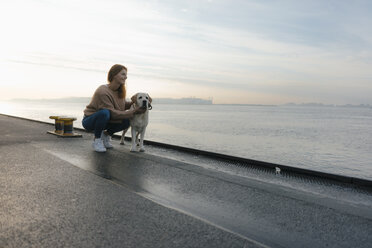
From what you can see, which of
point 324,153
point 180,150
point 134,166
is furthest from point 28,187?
point 324,153

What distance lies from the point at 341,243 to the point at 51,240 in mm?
2316

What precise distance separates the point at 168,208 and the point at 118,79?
4.03m

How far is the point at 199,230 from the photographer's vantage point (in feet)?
8.93

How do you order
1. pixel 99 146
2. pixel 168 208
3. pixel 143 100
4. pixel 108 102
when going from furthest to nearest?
pixel 99 146 < pixel 108 102 < pixel 143 100 < pixel 168 208

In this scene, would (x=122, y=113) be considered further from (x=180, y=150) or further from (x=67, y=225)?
(x=67, y=225)

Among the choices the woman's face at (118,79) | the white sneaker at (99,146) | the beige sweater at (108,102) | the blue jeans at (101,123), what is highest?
the woman's face at (118,79)

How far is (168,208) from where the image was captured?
3.29m

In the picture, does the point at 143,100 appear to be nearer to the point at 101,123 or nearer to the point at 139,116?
the point at 139,116

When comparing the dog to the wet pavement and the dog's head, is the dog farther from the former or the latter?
the wet pavement

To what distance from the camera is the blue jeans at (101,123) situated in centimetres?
669

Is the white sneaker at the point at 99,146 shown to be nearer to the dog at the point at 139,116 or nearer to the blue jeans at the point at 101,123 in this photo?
the blue jeans at the point at 101,123

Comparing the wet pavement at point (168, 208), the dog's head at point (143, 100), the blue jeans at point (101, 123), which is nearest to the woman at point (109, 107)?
the blue jeans at point (101, 123)

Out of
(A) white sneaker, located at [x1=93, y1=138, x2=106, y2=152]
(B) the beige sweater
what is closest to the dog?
(B) the beige sweater

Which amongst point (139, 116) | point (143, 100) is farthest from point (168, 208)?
point (139, 116)
